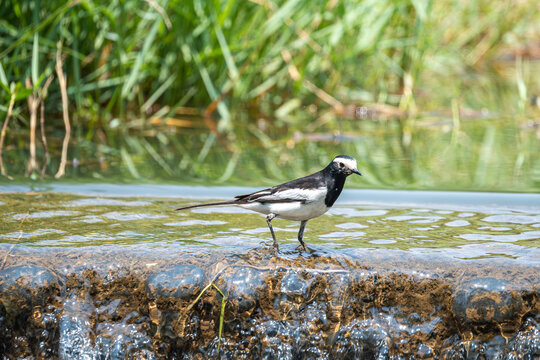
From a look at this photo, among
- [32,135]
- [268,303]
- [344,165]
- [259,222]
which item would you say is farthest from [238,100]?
[268,303]

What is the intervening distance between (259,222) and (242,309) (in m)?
1.05

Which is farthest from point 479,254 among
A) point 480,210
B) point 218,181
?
point 218,181

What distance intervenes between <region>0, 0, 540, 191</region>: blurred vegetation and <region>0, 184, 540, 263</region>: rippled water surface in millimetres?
389

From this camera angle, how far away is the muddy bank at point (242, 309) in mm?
2998

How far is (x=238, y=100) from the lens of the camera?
7.36 metres

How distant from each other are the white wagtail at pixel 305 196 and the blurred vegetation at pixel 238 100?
5.35 ft

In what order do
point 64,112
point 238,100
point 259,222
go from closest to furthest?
point 259,222, point 64,112, point 238,100

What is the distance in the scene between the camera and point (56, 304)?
120 inches

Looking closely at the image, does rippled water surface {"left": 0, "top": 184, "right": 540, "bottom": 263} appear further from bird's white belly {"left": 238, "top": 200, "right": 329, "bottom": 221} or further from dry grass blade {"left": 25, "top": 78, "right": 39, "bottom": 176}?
dry grass blade {"left": 25, "top": 78, "right": 39, "bottom": 176}

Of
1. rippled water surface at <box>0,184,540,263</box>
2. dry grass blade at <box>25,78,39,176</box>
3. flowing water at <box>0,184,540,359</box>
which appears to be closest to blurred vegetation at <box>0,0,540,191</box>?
dry grass blade at <box>25,78,39,176</box>

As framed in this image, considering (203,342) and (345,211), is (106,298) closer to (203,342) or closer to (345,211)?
(203,342)

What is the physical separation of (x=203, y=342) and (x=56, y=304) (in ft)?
2.07

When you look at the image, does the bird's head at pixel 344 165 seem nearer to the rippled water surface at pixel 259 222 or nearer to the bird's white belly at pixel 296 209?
the bird's white belly at pixel 296 209

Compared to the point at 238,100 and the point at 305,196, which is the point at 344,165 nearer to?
the point at 305,196
